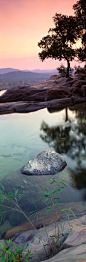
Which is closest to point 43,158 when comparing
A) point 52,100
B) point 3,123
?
point 3,123

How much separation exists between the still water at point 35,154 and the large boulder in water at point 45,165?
8.4 inches

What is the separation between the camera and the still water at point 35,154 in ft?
15.8

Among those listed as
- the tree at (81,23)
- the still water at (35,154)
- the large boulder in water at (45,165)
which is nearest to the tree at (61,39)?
the tree at (81,23)

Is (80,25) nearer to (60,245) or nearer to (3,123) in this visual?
(3,123)

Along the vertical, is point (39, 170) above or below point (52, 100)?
below

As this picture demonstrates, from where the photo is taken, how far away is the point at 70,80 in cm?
2962

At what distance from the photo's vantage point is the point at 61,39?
2884 cm

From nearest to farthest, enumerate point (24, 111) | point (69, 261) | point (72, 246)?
point (69, 261)
point (72, 246)
point (24, 111)

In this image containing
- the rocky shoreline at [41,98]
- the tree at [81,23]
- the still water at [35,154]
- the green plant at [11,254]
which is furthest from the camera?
the tree at [81,23]

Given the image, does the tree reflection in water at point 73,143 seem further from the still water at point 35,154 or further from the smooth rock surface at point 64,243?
the smooth rock surface at point 64,243

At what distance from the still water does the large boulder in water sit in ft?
0.70

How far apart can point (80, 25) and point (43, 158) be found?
29.7 m

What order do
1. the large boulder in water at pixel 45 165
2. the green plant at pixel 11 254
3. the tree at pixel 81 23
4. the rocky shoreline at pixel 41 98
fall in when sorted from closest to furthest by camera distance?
the green plant at pixel 11 254 < the large boulder in water at pixel 45 165 < the rocky shoreline at pixel 41 98 < the tree at pixel 81 23

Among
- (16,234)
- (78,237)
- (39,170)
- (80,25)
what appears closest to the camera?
(78,237)
